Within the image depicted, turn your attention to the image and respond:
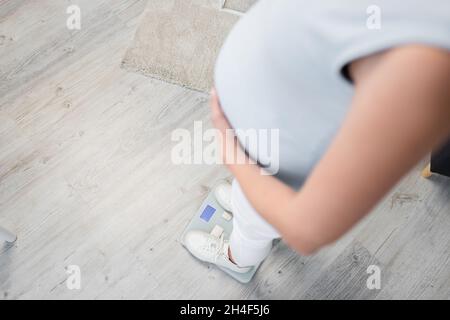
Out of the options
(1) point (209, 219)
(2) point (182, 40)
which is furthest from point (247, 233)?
(2) point (182, 40)

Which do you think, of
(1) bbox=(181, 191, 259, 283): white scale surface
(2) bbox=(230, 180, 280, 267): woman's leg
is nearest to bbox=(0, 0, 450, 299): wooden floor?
(1) bbox=(181, 191, 259, 283): white scale surface

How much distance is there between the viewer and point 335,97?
43 cm

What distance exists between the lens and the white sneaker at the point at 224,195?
4.31 feet

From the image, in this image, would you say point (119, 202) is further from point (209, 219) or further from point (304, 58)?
point (304, 58)

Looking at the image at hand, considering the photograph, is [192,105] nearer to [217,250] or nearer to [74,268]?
[217,250]

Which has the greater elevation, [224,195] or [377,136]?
[377,136]

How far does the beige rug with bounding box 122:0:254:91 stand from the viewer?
150 cm

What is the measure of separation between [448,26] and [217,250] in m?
0.98

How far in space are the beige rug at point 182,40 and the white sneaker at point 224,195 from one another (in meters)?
0.37

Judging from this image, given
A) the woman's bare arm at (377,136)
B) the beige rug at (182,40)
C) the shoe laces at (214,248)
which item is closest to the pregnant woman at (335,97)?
the woman's bare arm at (377,136)

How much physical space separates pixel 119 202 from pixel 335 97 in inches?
41.3

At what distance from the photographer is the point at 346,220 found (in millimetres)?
415
